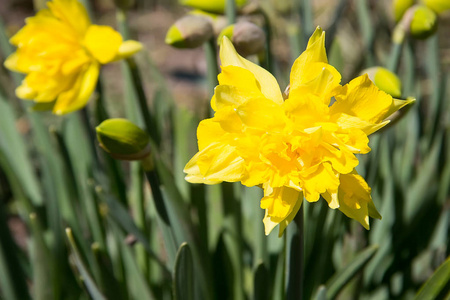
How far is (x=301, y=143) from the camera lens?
0.56m

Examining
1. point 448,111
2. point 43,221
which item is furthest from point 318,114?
point 448,111

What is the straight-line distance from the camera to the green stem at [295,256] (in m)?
0.63

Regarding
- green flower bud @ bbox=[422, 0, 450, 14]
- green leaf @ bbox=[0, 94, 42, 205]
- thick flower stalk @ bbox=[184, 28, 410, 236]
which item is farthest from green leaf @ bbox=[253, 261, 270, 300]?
green leaf @ bbox=[0, 94, 42, 205]

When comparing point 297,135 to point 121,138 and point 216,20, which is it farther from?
point 216,20

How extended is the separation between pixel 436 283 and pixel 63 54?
77cm

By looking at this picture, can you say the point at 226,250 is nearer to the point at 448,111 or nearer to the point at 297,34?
the point at 297,34

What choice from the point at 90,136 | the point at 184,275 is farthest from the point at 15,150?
the point at 184,275

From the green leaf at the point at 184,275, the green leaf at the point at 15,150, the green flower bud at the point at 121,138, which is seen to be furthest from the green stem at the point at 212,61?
the green leaf at the point at 15,150

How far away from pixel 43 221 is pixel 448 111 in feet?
3.95

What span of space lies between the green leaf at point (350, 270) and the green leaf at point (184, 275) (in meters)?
0.25

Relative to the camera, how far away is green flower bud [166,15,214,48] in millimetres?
845

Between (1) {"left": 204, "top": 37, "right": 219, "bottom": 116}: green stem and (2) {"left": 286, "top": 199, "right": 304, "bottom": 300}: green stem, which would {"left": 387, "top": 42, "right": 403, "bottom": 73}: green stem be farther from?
(2) {"left": 286, "top": 199, "right": 304, "bottom": 300}: green stem

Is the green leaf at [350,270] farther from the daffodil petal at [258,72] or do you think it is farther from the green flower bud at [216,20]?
the green flower bud at [216,20]

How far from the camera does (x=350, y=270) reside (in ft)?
2.66
